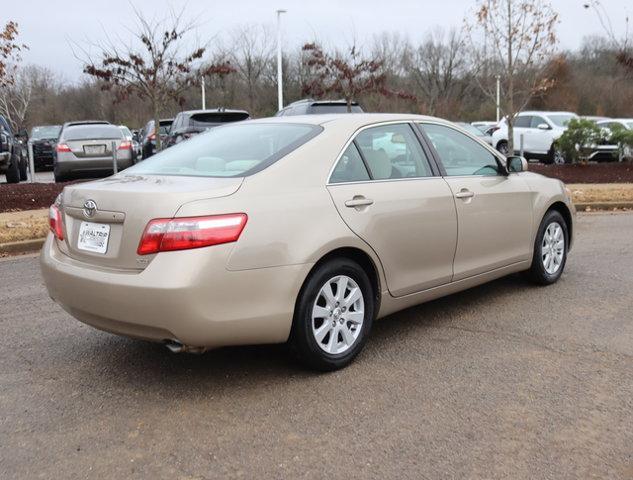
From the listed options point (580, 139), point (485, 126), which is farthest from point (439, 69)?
point (580, 139)

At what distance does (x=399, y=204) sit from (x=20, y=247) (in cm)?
573

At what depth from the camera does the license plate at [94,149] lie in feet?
49.5

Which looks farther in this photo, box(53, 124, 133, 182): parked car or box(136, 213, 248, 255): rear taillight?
box(53, 124, 133, 182): parked car

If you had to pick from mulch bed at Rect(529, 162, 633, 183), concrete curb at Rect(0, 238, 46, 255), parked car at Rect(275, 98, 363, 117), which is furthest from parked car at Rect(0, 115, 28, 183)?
mulch bed at Rect(529, 162, 633, 183)

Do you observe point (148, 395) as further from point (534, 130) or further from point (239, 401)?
point (534, 130)

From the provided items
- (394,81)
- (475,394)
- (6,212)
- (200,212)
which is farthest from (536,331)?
(394,81)

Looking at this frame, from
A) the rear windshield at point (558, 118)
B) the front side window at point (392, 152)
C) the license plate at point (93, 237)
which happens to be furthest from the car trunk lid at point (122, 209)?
the rear windshield at point (558, 118)

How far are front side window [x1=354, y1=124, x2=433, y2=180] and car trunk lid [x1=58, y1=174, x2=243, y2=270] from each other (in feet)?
3.54

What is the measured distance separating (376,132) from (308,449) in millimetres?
2327

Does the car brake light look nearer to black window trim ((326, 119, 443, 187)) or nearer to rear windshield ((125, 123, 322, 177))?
rear windshield ((125, 123, 322, 177))

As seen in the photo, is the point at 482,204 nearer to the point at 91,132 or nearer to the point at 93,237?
the point at 93,237

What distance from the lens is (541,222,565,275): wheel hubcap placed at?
5922 millimetres

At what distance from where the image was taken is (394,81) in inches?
1969

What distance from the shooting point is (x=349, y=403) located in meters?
3.61
